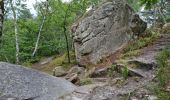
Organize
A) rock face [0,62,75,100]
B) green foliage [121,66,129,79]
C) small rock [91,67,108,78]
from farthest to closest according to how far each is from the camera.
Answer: small rock [91,67,108,78], green foliage [121,66,129,79], rock face [0,62,75,100]

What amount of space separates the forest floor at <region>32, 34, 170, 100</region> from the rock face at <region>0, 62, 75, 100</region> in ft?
1.50

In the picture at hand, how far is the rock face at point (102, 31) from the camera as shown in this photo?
53.8 feet

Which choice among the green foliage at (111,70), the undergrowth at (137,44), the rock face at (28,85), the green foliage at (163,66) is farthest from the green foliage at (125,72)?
the undergrowth at (137,44)

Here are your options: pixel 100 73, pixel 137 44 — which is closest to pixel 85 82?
pixel 100 73

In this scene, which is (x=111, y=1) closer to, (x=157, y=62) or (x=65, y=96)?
(x=157, y=62)

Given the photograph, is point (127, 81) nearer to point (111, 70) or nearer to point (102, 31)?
point (111, 70)

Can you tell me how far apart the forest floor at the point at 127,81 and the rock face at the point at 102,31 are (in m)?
2.40

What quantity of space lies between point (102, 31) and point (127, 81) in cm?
629

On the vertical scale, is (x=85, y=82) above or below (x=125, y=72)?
below

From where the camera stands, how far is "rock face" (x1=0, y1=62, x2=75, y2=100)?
897 cm

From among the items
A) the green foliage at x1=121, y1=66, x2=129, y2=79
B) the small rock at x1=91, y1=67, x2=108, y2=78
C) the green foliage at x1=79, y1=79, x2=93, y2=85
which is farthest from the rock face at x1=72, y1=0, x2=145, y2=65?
the green foliage at x1=121, y1=66, x2=129, y2=79

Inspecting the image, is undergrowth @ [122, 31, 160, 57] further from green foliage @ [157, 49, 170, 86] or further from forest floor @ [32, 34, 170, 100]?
green foliage @ [157, 49, 170, 86]

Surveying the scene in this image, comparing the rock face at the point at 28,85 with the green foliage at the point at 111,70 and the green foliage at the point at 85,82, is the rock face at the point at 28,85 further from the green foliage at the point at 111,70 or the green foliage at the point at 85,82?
the green foliage at the point at 111,70

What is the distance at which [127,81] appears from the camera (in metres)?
10.8
